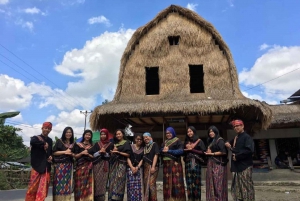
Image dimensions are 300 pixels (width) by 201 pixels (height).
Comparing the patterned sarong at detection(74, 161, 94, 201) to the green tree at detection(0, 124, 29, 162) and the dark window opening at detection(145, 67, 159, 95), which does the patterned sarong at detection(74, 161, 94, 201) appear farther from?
the green tree at detection(0, 124, 29, 162)

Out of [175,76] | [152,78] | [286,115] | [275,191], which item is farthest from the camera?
[286,115]

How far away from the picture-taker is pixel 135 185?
445 cm

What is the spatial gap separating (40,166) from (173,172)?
2.27 m

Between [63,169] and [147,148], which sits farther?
[147,148]

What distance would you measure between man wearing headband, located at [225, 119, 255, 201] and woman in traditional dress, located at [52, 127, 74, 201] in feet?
9.00

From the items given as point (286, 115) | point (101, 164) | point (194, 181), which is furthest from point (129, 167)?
point (286, 115)

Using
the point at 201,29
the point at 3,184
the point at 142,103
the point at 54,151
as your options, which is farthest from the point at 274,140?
the point at 3,184

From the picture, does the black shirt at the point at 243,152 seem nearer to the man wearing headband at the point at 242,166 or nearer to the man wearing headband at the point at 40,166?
the man wearing headband at the point at 242,166

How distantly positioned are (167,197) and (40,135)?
8.08 ft

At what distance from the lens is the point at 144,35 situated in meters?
9.36

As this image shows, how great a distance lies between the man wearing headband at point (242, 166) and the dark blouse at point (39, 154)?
3091 mm

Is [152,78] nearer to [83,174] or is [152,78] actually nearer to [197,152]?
[197,152]

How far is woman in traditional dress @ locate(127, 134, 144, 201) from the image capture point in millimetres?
4418

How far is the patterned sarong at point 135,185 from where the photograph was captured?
14.5ft
